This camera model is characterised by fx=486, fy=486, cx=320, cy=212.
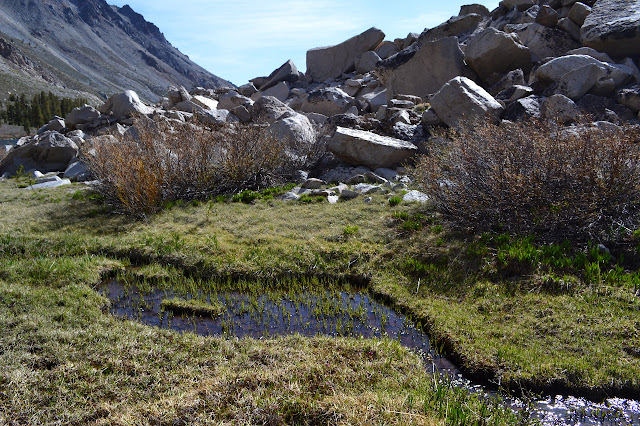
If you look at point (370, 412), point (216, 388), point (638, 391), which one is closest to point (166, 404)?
point (216, 388)

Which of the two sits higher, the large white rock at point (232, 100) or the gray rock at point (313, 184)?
the large white rock at point (232, 100)

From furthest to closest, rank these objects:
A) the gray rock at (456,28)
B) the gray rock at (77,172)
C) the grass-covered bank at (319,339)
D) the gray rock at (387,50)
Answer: the gray rock at (387,50), the gray rock at (456,28), the gray rock at (77,172), the grass-covered bank at (319,339)

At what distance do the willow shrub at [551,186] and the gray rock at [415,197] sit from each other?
4.04 ft

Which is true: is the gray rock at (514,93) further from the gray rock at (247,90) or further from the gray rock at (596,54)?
the gray rock at (247,90)

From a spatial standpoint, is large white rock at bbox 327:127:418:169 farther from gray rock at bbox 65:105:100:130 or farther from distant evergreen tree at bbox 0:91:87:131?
distant evergreen tree at bbox 0:91:87:131

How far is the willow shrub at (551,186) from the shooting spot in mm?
6828

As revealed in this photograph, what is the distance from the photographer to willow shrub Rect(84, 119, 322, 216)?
34.2 ft

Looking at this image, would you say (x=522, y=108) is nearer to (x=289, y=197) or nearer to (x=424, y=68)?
(x=289, y=197)

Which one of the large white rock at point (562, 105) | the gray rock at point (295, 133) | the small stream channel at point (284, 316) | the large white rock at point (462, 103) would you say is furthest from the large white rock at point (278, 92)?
the small stream channel at point (284, 316)

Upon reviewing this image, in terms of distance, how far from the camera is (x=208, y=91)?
2489 cm

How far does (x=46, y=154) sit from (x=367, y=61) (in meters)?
15.2

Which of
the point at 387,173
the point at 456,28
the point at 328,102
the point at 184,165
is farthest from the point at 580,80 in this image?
the point at 456,28

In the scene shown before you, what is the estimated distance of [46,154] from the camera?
17.5 meters

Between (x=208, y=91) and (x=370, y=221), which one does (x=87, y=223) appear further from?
(x=208, y=91)
